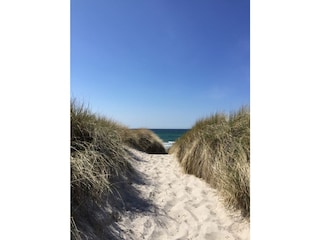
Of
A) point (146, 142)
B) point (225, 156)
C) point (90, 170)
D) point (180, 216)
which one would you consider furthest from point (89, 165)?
point (146, 142)

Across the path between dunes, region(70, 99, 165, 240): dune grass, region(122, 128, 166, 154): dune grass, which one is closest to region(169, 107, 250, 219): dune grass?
the path between dunes

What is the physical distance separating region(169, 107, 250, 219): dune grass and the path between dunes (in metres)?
0.15

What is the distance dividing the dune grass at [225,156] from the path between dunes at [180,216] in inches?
6.0

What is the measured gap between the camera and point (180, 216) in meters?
2.79

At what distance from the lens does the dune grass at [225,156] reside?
2.91 meters

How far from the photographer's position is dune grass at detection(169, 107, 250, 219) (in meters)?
2.91

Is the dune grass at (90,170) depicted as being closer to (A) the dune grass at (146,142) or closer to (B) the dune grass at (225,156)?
(B) the dune grass at (225,156)

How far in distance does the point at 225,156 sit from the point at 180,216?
45.6 inches

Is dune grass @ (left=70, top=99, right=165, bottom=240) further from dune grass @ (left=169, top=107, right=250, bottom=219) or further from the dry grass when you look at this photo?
dune grass @ (left=169, top=107, right=250, bottom=219)

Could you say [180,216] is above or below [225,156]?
below

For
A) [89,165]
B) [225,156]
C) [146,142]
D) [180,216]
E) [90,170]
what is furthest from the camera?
[146,142]

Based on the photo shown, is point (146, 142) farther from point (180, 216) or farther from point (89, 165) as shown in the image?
point (89, 165)
